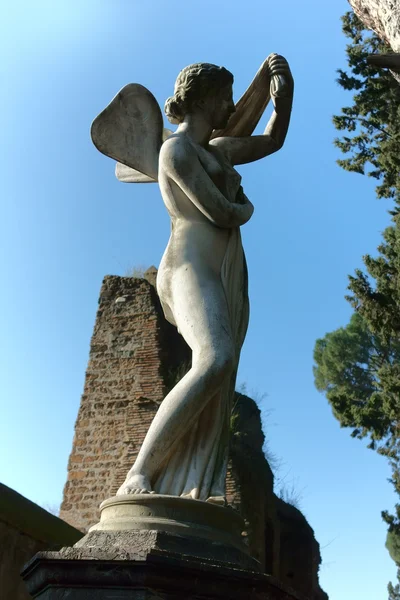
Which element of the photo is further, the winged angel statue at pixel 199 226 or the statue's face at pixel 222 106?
the statue's face at pixel 222 106

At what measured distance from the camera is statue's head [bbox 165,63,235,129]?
3893 mm

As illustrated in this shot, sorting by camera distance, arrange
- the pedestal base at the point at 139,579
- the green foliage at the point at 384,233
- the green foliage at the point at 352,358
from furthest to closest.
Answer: the green foliage at the point at 352,358 < the green foliage at the point at 384,233 < the pedestal base at the point at 139,579

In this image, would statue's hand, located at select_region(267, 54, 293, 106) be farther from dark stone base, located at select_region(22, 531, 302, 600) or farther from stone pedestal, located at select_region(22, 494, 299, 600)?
dark stone base, located at select_region(22, 531, 302, 600)

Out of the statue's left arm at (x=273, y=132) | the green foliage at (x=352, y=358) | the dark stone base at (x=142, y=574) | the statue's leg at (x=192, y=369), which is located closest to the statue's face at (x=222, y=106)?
the statue's left arm at (x=273, y=132)

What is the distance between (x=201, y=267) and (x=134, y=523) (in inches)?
49.1

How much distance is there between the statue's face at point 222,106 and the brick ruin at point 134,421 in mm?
9323

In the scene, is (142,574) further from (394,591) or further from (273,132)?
(394,591)

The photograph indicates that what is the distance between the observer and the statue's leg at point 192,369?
3.11 m

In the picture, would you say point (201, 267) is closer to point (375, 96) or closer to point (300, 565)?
point (375, 96)

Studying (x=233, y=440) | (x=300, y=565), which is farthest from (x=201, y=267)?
(x=300, y=565)

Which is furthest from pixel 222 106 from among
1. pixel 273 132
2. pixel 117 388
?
pixel 117 388

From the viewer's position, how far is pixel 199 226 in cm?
364

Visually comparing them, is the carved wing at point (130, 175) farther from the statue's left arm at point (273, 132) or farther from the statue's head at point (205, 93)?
the statue's left arm at point (273, 132)

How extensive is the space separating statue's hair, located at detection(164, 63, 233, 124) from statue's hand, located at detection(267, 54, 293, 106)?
329 millimetres
